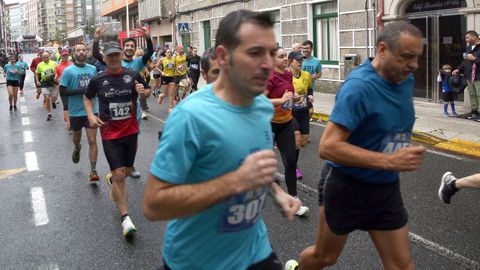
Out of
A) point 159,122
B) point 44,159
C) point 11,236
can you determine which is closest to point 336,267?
point 11,236

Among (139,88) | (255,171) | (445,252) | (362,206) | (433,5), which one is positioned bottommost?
(445,252)

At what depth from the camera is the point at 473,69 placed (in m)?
10.7

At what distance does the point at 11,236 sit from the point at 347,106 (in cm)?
382

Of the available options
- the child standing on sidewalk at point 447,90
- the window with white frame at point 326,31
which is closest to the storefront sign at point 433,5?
the child standing on sidewalk at point 447,90

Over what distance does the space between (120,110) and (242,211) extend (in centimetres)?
361

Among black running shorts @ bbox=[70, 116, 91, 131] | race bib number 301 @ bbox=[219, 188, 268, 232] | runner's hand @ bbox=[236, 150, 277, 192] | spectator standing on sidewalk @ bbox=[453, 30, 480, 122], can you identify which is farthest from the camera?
spectator standing on sidewalk @ bbox=[453, 30, 480, 122]

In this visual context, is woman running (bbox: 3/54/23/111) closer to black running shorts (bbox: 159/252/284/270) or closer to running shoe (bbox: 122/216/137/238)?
running shoe (bbox: 122/216/137/238)

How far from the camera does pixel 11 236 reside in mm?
5176

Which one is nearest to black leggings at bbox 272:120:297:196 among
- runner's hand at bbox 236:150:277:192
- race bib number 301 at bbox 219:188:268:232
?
race bib number 301 at bbox 219:188:268:232

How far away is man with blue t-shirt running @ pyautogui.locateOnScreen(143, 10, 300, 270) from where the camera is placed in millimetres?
1900

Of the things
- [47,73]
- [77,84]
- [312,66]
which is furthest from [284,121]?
[47,73]

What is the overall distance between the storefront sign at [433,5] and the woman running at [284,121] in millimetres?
8235

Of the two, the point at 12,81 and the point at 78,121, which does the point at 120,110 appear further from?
the point at 12,81

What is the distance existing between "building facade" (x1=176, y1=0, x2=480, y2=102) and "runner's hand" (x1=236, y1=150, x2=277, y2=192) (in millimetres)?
11409
